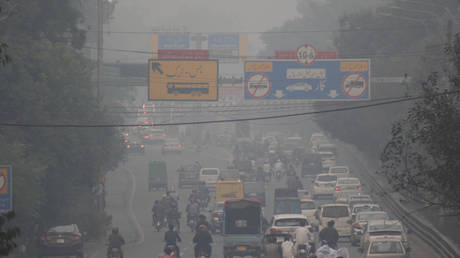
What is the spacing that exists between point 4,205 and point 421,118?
11789 millimetres

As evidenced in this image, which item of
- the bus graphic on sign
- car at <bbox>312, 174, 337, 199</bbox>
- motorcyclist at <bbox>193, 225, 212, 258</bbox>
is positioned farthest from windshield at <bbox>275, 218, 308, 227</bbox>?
car at <bbox>312, 174, 337, 199</bbox>

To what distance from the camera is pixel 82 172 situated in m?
37.3

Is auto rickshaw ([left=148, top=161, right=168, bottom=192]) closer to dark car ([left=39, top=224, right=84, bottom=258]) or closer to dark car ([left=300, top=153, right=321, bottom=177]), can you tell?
dark car ([left=300, top=153, right=321, bottom=177])

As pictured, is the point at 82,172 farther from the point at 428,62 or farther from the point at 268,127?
the point at 268,127

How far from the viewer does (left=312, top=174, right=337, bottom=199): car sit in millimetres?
50781

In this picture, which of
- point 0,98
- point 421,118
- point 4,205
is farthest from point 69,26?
point 421,118

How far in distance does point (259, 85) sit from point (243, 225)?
1424 centimetres

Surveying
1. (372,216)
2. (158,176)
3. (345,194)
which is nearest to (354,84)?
(345,194)

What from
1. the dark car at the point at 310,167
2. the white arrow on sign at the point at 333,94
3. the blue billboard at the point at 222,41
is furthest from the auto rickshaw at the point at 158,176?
the blue billboard at the point at 222,41

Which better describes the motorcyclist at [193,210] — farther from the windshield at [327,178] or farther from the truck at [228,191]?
the windshield at [327,178]

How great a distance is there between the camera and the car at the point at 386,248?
24.9 metres

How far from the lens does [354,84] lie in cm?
4188

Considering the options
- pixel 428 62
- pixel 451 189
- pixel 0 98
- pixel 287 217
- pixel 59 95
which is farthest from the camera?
pixel 428 62

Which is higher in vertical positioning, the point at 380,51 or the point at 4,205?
the point at 380,51
